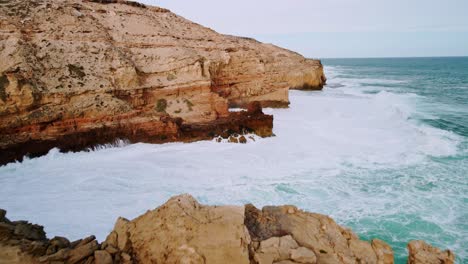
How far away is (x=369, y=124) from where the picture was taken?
21422 millimetres

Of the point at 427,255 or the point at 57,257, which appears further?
the point at 427,255

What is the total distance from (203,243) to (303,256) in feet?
5.49

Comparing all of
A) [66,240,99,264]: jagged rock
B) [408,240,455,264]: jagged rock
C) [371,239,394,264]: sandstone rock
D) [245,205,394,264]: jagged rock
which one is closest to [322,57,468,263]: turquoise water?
[408,240,455,264]: jagged rock

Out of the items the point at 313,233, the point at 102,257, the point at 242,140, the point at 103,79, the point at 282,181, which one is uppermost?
the point at 103,79

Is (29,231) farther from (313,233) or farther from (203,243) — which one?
(313,233)

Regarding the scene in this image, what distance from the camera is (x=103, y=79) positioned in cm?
1595

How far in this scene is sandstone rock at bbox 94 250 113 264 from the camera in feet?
18.3

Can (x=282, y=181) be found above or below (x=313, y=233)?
below

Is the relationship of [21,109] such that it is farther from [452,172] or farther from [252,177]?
[452,172]

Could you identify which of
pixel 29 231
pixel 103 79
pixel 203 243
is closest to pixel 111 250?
pixel 203 243

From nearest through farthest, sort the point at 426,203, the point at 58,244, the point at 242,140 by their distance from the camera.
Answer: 1. the point at 58,244
2. the point at 426,203
3. the point at 242,140

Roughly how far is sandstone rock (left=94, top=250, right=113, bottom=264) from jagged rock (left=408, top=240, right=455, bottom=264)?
5.50 metres

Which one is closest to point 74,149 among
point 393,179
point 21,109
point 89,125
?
point 89,125

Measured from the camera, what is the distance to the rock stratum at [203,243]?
220 inches
